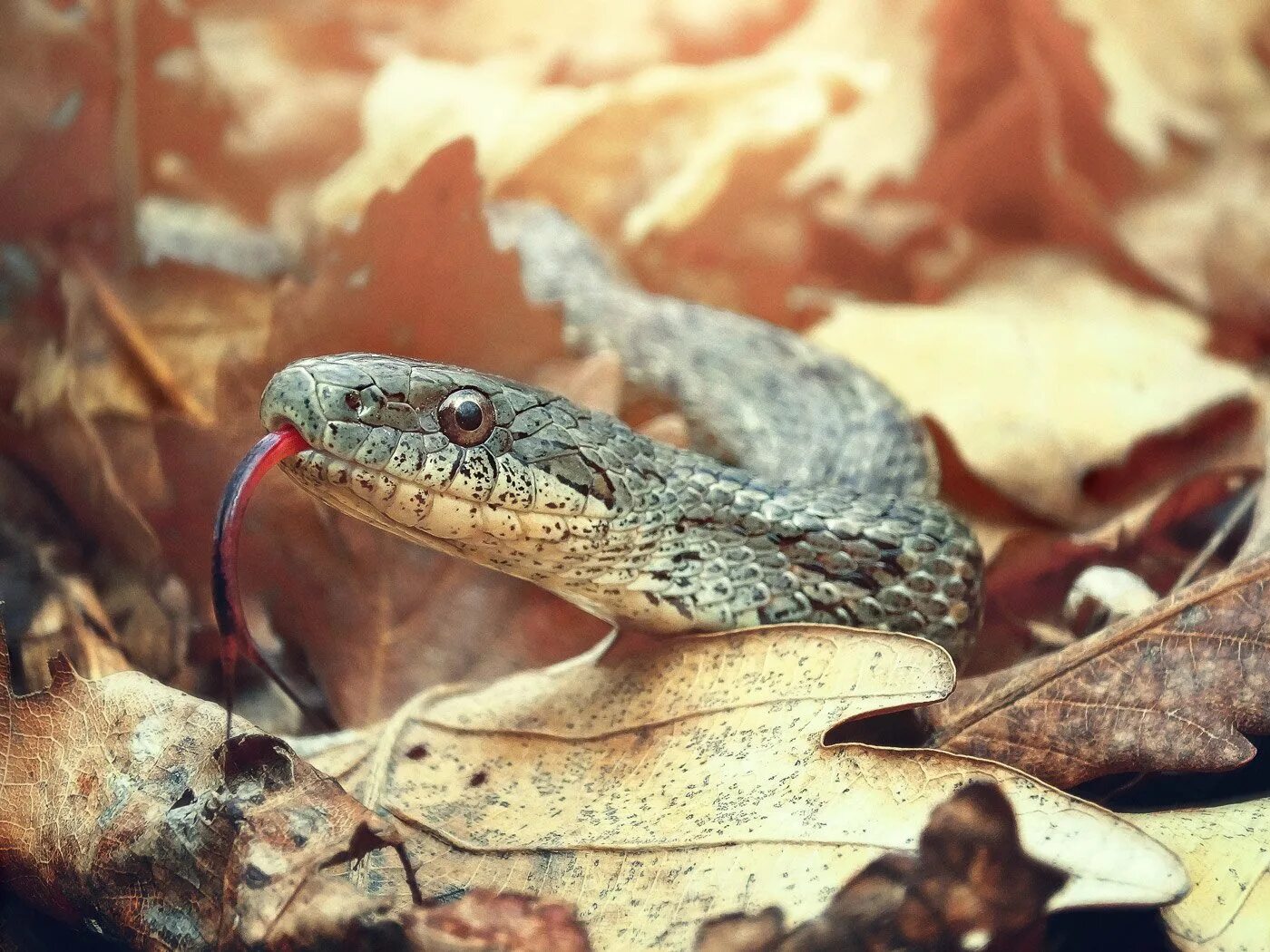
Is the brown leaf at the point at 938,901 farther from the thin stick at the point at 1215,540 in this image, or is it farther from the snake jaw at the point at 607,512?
the thin stick at the point at 1215,540

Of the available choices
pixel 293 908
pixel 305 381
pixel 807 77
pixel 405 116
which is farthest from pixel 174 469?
pixel 807 77

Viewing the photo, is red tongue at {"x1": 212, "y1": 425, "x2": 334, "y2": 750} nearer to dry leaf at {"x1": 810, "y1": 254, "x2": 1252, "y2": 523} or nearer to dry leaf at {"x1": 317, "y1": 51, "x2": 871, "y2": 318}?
dry leaf at {"x1": 810, "y1": 254, "x2": 1252, "y2": 523}

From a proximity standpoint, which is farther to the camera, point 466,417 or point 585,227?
point 585,227

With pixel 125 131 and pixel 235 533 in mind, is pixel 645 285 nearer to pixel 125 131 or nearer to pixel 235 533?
pixel 125 131

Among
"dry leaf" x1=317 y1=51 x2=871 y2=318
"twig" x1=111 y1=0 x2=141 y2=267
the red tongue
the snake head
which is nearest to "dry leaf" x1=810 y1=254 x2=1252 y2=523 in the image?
"dry leaf" x1=317 y1=51 x2=871 y2=318

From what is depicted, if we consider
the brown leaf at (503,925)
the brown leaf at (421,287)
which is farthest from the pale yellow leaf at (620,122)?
the brown leaf at (503,925)

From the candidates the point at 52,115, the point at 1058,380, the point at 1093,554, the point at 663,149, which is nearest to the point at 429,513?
the point at 1093,554
